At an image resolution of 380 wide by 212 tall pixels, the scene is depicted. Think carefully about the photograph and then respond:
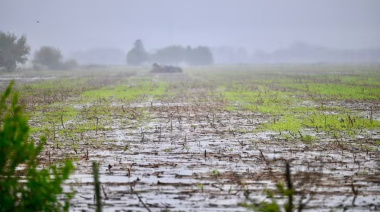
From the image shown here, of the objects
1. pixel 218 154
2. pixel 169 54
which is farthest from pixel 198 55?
pixel 218 154

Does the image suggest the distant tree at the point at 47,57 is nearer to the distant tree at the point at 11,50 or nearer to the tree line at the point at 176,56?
the distant tree at the point at 11,50

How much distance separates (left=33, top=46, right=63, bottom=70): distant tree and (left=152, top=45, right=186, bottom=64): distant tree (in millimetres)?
77236

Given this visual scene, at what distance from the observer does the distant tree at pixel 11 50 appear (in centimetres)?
6106

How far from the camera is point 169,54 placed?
16088 cm

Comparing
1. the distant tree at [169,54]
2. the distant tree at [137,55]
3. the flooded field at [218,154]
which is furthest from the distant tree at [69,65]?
the flooded field at [218,154]

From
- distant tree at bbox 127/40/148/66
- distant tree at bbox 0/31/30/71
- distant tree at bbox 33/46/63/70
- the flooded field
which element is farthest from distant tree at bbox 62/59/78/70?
the flooded field

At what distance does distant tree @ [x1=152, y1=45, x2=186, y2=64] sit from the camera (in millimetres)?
160875

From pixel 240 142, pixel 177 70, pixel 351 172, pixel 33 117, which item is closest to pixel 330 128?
pixel 240 142

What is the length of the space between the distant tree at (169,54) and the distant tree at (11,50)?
9854 cm

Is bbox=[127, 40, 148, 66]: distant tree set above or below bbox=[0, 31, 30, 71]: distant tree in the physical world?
above

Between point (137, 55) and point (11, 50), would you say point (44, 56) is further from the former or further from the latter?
point (137, 55)

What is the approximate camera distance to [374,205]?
6395 mm

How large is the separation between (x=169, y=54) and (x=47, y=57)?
270ft

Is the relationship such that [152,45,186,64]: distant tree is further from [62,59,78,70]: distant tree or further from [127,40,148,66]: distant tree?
[62,59,78,70]: distant tree
